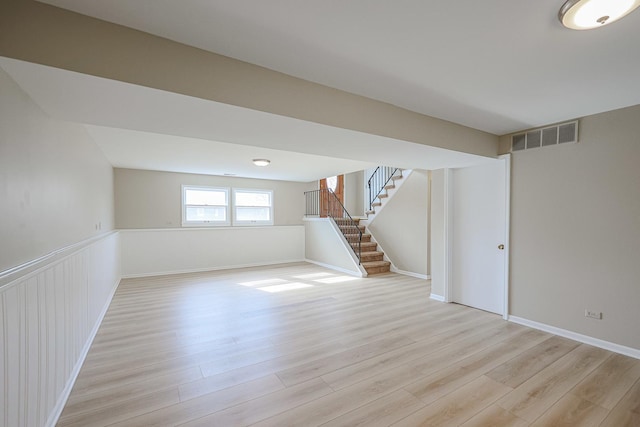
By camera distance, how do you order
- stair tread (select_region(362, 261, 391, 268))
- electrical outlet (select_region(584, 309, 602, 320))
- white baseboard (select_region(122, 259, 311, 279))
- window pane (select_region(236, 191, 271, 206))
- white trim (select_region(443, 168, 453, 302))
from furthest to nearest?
window pane (select_region(236, 191, 271, 206)), stair tread (select_region(362, 261, 391, 268)), white baseboard (select_region(122, 259, 311, 279)), white trim (select_region(443, 168, 453, 302)), electrical outlet (select_region(584, 309, 602, 320))

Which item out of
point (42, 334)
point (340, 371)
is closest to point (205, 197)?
point (42, 334)

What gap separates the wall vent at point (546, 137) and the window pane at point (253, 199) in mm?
5993

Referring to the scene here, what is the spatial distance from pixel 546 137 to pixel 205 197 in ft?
22.4

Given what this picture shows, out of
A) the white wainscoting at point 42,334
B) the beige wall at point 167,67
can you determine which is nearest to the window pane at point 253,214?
the white wainscoting at point 42,334

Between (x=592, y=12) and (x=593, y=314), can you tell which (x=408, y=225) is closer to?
(x=593, y=314)

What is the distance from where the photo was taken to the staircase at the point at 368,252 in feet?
21.4

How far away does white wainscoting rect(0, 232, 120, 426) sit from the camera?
53.9 inches

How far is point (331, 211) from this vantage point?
9.34 meters

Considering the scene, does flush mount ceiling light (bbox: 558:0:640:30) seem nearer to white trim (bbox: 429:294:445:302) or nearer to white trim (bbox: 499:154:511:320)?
white trim (bbox: 499:154:511:320)

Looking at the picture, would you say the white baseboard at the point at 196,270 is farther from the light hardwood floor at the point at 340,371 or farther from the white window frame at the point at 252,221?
the light hardwood floor at the point at 340,371

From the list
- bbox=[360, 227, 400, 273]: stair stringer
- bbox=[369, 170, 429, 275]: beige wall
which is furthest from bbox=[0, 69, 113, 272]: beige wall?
bbox=[360, 227, 400, 273]: stair stringer

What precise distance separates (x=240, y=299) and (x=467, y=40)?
4.35 meters

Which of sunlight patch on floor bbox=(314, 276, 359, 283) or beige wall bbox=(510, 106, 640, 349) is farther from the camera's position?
sunlight patch on floor bbox=(314, 276, 359, 283)

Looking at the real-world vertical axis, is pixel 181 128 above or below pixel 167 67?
below
